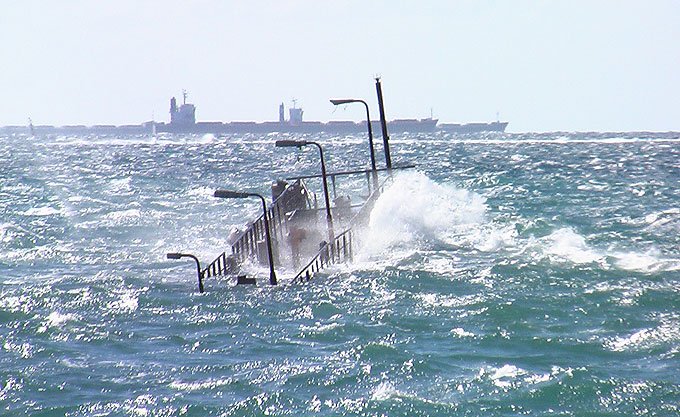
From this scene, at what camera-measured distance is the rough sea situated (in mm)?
16766

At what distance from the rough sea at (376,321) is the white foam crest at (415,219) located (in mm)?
103

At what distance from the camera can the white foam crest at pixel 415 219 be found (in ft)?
115

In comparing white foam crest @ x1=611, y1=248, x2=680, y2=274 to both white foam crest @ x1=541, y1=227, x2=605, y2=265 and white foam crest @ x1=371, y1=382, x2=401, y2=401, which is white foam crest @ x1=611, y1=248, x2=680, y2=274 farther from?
white foam crest @ x1=371, y1=382, x2=401, y2=401

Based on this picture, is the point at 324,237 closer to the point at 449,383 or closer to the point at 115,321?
the point at 115,321

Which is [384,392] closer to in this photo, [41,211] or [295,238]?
[295,238]

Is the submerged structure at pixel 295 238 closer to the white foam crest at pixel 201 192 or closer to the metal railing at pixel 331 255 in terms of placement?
the metal railing at pixel 331 255

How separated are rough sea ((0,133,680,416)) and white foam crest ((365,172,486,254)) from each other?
0.34 feet

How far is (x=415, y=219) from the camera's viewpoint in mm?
38656

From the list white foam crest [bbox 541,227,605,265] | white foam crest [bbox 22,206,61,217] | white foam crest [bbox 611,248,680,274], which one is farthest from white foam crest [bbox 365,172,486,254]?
white foam crest [bbox 22,206,61,217]

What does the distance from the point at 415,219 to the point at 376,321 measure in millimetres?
16894

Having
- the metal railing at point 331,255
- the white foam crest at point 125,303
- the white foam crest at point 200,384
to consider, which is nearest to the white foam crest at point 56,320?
the white foam crest at point 125,303

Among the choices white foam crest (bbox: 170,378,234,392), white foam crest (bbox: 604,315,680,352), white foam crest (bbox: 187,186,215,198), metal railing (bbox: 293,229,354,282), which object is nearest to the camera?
white foam crest (bbox: 170,378,234,392)

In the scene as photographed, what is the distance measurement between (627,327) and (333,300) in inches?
280

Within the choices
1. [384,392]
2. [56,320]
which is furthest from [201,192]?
[384,392]
